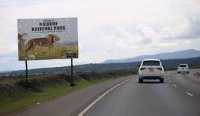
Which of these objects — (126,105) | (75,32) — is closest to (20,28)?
(75,32)

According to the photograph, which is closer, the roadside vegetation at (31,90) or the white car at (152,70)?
the roadside vegetation at (31,90)

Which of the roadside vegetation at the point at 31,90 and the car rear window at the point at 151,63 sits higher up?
the car rear window at the point at 151,63

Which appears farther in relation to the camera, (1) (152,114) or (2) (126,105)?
(2) (126,105)

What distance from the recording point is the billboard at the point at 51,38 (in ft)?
147

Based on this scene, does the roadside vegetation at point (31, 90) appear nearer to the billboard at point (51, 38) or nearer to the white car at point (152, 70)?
the billboard at point (51, 38)

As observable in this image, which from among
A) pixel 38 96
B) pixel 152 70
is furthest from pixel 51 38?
pixel 38 96

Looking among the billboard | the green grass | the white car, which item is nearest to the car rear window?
the white car

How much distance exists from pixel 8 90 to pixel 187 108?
618 inches

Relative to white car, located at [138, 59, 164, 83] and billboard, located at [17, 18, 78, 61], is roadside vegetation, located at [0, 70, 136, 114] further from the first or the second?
white car, located at [138, 59, 164, 83]

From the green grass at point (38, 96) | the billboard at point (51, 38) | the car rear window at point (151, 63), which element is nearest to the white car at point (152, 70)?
the car rear window at point (151, 63)

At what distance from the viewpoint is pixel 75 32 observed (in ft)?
149

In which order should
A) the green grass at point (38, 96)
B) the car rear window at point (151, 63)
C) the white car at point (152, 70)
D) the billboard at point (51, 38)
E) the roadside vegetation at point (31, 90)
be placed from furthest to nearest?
the billboard at point (51, 38), the car rear window at point (151, 63), the white car at point (152, 70), the roadside vegetation at point (31, 90), the green grass at point (38, 96)

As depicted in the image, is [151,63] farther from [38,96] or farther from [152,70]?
[38,96]

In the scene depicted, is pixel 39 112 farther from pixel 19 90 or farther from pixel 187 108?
pixel 19 90
